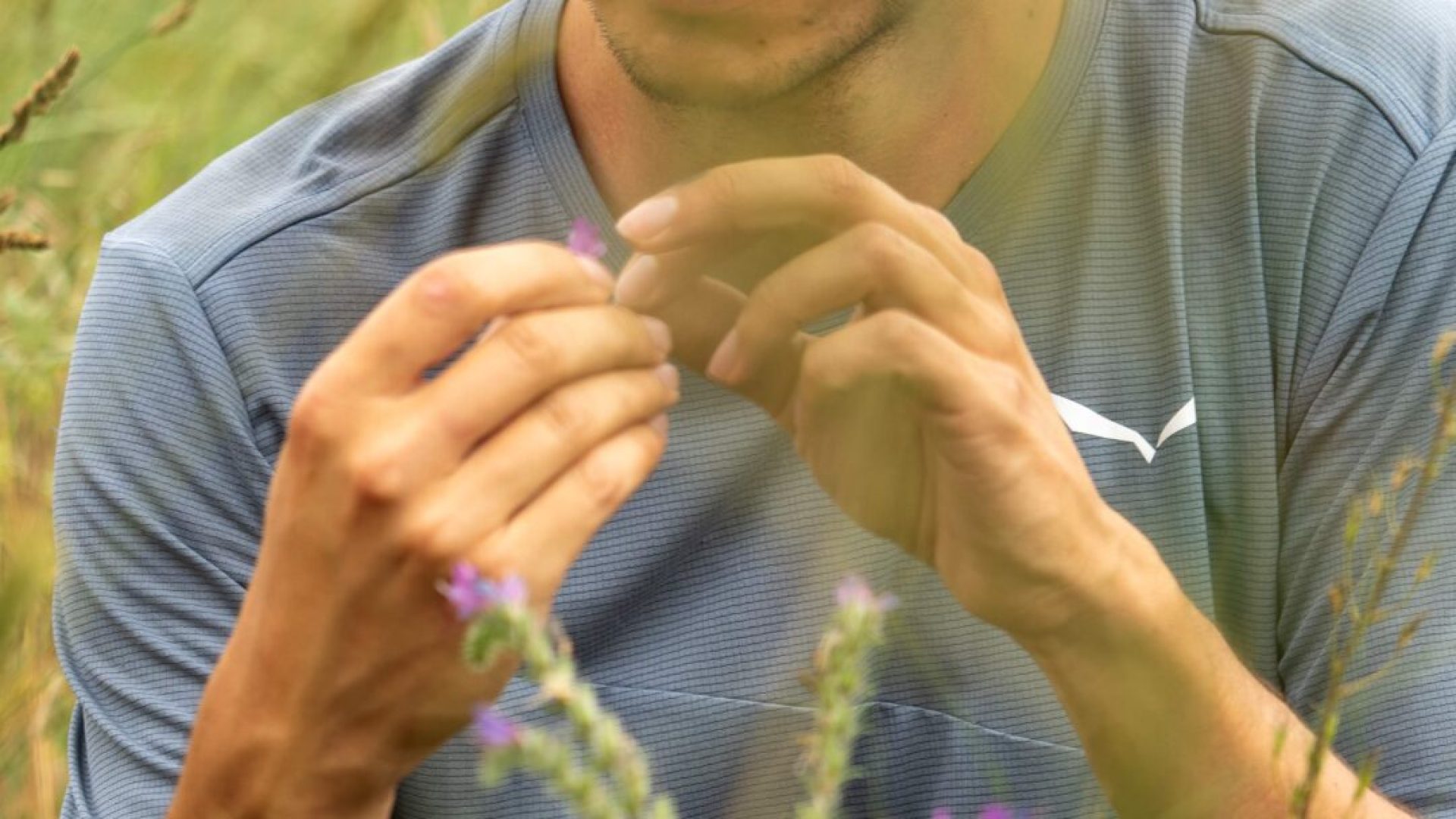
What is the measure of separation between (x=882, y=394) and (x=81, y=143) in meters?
0.99

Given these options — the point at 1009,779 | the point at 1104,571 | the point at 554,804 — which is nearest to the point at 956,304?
the point at 1104,571

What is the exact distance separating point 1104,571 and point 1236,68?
25.9 inches

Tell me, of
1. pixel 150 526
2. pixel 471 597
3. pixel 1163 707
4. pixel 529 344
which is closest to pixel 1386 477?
pixel 1163 707

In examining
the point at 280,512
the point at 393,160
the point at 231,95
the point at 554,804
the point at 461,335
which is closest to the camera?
the point at 461,335

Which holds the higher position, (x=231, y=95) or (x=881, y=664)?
(x=231, y=95)

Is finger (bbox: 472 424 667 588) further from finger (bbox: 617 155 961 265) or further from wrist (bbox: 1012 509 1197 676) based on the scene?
wrist (bbox: 1012 509 1197 676)

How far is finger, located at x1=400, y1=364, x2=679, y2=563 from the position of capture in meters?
0.92

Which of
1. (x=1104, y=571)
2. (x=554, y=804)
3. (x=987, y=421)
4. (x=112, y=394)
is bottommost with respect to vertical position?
(x=554, y=804)

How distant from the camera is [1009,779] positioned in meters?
1.43

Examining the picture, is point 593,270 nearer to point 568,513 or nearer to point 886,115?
point 568,513

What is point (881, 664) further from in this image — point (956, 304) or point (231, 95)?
point (231, 95)

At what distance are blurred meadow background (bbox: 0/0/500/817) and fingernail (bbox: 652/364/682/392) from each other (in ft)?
0.85

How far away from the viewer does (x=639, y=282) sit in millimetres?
1088

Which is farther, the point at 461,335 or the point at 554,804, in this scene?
the point at 554,804
